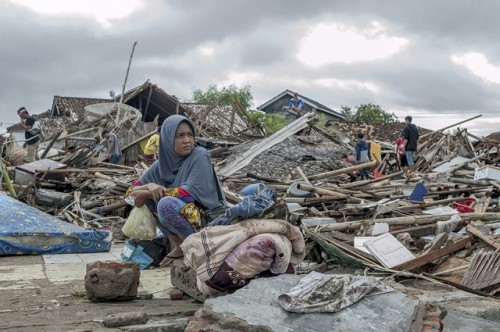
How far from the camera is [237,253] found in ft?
11.8

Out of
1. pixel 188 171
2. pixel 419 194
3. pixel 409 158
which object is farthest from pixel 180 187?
pixel 409 158

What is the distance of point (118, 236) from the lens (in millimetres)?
8211

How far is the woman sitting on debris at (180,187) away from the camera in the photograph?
442 cm

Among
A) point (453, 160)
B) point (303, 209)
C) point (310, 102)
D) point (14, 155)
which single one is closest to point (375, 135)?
point (310, 102)

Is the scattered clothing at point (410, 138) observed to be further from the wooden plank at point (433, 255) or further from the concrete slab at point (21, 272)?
the concrete slab at point (21, 272)

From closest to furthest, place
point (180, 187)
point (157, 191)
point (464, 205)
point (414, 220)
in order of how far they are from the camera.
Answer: point (180, 187), point (157, 191), point (414, 220), point (464, 205)

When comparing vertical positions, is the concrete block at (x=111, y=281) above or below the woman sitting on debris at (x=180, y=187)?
below

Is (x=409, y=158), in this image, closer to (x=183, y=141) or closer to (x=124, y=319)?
(x=183, y=141)

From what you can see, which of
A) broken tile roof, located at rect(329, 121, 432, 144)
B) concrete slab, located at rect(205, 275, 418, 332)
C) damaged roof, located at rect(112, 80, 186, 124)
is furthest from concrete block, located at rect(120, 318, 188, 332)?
broken tile roof, located at rect(329, 121, 432, 144)

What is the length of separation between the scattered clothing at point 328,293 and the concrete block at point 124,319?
2.67ft

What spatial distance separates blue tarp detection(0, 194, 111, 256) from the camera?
20.3ft

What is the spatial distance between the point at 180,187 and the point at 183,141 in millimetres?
377

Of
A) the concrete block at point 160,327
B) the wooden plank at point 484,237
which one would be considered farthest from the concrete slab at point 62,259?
the wooden plank at point 484,237

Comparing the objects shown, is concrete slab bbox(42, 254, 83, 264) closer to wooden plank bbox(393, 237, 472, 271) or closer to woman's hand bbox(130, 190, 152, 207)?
woman's hand bbox(130, 190, 152, 207)
